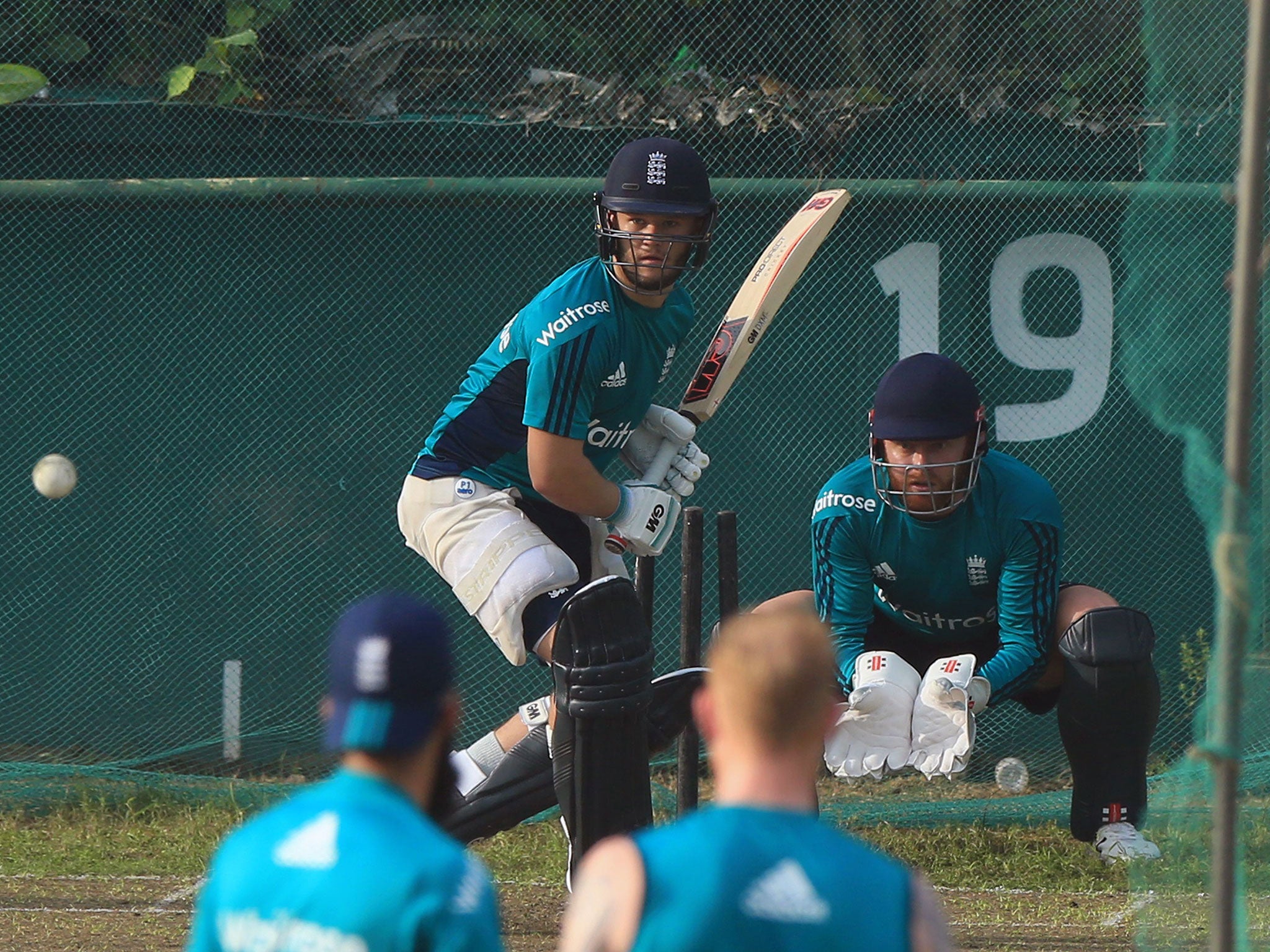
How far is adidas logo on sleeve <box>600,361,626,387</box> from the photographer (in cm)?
421

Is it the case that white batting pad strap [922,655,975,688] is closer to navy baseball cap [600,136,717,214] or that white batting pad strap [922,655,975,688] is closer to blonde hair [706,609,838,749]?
navy baseball cap [600,136,717,214]

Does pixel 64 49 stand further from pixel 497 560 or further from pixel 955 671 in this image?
pixel 955 671

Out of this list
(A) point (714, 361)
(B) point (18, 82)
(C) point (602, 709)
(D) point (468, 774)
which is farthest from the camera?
(B) point (18, 82)

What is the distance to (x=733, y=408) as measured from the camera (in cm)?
659

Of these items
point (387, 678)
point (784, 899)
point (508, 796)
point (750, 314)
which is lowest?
point (784, 899)

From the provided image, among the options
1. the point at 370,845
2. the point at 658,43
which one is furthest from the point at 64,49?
the point at 370,845

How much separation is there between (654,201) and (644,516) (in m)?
0.82

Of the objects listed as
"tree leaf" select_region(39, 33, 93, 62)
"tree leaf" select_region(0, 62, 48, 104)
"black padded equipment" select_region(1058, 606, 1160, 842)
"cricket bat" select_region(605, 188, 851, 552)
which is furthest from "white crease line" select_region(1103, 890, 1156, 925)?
"tree leaf" select_region(39, 33, 93, 62)

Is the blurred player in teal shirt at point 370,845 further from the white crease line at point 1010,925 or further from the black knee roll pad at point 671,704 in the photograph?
the white crease line at point 1010,925

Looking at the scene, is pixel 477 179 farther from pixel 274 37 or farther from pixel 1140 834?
pixel 1140 834

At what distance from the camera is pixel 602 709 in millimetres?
4008

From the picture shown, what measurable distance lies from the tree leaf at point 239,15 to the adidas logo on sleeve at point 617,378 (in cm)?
360

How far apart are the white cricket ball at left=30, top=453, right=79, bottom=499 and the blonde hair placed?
4.78m

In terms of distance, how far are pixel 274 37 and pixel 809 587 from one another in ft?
10.7
